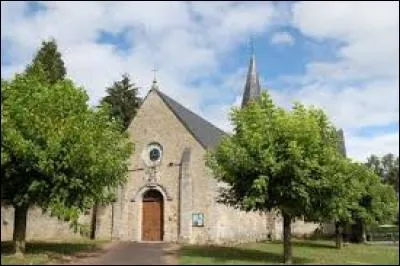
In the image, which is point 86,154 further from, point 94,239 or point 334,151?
point 94,239

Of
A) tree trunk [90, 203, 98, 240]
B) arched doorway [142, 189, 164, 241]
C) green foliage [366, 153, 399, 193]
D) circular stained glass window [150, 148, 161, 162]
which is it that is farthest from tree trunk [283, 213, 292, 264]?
green foliage [366, 153, 399, 193]

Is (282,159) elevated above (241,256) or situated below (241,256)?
above

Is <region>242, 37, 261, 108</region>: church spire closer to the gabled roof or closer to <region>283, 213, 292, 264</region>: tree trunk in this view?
the gabled roof

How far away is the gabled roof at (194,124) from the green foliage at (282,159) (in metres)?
12.1

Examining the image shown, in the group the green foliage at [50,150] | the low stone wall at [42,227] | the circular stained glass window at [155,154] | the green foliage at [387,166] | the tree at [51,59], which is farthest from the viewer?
the green foliage at [387,166]

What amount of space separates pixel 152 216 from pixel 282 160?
51.7 ft

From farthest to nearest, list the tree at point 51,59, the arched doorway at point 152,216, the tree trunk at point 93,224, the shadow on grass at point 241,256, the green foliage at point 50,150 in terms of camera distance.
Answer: the tree at point 51,59 → the tree trunk at point 93,224 → the arched doorway at point 152,216 → the shadow on grass at point 241,256 → the green foliage at point 50,150

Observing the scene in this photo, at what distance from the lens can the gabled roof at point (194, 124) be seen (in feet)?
111

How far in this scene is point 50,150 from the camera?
1877 cm

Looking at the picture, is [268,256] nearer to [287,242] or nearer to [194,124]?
[287,242]

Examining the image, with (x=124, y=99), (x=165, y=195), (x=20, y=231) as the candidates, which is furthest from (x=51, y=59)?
(x=20, y=231)

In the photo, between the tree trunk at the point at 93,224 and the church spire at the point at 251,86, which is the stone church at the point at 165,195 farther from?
the church spire at the point at 251,86

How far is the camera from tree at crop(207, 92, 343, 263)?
Answer: 19.7m

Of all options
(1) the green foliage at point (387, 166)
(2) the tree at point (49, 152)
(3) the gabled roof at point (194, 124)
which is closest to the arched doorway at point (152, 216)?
(3) the gabled roof at point (194, 124)
